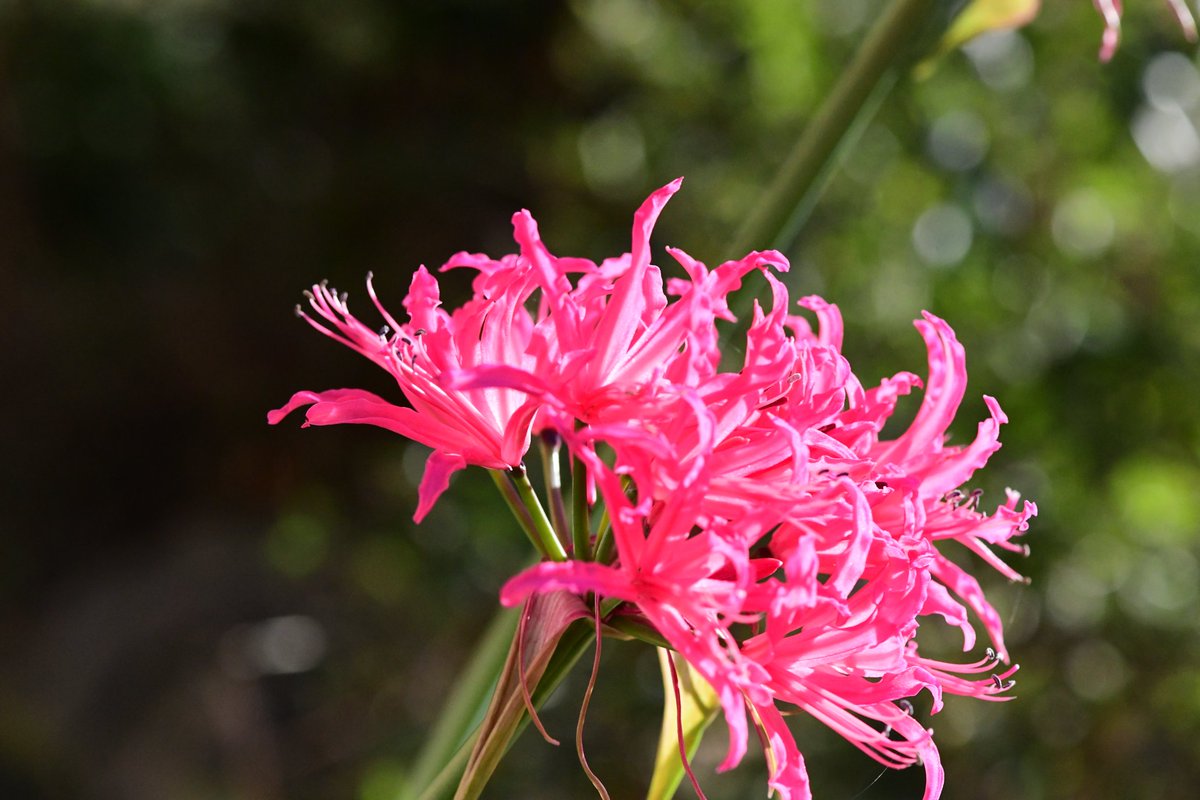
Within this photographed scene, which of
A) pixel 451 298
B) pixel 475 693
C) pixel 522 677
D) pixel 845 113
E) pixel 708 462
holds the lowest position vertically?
pixel 451 298

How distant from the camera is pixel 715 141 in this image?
180 cm

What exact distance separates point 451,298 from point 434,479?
1889 millimetres

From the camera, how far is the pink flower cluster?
433 millimetres

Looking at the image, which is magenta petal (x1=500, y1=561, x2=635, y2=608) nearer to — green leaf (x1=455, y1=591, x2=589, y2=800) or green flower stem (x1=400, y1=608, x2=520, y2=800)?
green leaf (x1=455, y1=591, x2=589, y2=800)

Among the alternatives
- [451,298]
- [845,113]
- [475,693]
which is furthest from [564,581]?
[451,298]

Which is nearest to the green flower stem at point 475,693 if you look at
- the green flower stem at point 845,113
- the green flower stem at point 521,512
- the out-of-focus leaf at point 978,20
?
the green flower stem at point 521,512

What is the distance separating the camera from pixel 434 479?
0.47 meters

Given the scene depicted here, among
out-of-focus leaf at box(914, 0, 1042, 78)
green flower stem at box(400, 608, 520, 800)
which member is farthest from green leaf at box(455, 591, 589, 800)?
out-of-focus leaf at box(914, 0, 1042, 78)

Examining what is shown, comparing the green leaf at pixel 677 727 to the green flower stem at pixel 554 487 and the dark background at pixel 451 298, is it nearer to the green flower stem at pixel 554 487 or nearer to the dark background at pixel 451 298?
the green flower stem at pixel 554 487

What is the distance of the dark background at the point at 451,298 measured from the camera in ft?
4.85

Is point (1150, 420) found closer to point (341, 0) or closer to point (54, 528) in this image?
point (341, 0)

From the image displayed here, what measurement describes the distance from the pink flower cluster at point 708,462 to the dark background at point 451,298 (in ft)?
0.61

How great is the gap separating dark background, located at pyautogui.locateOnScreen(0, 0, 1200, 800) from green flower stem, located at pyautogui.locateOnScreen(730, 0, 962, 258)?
0.02 meters

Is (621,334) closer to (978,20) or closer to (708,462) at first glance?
(708,462)
